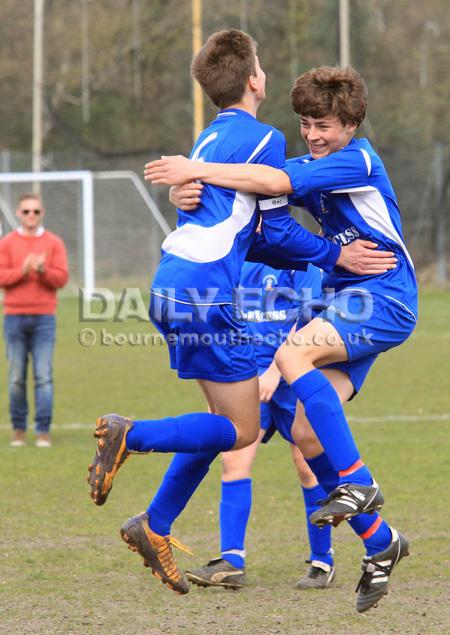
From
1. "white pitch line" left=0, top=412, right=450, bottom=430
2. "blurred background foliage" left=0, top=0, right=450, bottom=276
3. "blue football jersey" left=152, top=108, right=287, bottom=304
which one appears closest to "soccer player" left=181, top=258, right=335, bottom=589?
"blue football jersey" left=152, top=108, right=287, bottom=304

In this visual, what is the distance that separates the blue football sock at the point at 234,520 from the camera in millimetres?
5961

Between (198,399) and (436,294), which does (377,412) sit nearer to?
(198,399)

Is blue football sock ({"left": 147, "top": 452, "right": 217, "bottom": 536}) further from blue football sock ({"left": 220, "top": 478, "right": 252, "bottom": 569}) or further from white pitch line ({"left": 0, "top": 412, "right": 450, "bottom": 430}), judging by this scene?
white pitch line ({"left": 0, "top": 412, "right": 450, "bottom": 430})

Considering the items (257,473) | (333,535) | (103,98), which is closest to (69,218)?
(103,98)

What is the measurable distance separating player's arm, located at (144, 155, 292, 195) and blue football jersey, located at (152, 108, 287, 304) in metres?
0.06

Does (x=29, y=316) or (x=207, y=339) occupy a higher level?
(x=207, y=339)

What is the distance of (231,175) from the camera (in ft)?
16.0

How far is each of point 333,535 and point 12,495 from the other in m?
2.42

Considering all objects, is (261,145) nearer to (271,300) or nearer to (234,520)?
(271,300)

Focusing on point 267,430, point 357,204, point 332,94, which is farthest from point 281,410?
point 332,94

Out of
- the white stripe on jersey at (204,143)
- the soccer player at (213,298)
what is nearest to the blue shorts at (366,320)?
the soccer player at (213,298)

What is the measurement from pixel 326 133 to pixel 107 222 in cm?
2624

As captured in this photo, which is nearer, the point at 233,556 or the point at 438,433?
the point at 233,556

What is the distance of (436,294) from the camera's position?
29.8m
